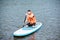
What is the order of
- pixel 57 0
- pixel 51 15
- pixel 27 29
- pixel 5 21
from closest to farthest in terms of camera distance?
pixel 27 29 < pixel 5 21 < pixel 51 15 < pixel 57 0

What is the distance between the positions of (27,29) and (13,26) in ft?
2.41

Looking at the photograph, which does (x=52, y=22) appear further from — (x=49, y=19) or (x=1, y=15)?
(x=1, y=15)

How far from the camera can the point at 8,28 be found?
16.7 feet

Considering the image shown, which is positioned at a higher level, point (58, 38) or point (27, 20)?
point (27, 20)

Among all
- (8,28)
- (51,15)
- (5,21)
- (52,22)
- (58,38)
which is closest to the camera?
(58,38)

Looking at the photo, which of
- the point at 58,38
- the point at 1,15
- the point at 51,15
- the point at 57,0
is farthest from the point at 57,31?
the point at 57,0

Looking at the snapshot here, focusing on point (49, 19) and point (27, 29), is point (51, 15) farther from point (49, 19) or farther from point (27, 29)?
point (27, 29)

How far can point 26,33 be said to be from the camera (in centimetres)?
441

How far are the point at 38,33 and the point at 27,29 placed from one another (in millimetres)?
285

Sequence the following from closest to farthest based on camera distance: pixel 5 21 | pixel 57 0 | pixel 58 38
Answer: pixel 58 38 < pixel 5 21 < pixel 57 0

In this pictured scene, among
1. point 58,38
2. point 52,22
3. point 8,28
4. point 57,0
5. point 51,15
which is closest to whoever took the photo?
point 58,38

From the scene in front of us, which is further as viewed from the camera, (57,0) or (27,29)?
(57,0)

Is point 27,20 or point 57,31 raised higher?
point 27,20

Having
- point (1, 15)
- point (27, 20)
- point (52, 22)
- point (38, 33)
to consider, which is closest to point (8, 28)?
point (27, 20)
